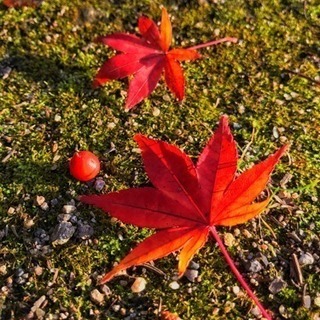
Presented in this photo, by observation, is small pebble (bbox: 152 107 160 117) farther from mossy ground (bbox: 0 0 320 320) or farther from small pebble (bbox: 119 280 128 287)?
small pebble (bbox: 119 280 128 287)

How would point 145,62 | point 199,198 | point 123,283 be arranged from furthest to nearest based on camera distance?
point 145,62 → point 123,283 → point 199,198

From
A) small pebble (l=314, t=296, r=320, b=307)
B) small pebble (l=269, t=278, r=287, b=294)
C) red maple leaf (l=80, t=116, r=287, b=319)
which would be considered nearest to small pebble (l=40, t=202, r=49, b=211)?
red maple leaf (l=80, t=116, r=287, b=319)

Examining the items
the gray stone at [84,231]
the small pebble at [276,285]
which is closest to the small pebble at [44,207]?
the gray stone at [84,231]

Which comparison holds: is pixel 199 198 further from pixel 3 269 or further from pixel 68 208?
pixel 3 269

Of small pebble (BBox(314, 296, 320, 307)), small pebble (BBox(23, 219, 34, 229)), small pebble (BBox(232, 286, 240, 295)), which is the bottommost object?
small pebble (BBox(314, 296, 320, 307))

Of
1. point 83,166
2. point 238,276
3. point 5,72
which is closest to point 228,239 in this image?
point 238,276

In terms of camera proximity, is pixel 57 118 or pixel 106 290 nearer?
pixel 106 290
